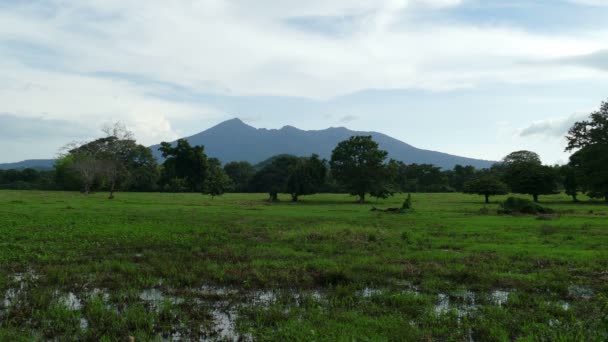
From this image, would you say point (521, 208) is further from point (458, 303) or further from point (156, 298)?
point (156, 298)

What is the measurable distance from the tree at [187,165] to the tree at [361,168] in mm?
51700

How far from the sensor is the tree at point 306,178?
227 ft

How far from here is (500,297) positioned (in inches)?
448

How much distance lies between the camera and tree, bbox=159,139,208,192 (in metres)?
112

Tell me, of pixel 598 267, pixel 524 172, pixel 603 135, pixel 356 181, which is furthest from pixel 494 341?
pixel 524 172

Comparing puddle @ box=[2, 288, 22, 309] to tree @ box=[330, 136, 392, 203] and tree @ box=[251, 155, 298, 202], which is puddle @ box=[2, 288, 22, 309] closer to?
tree @ box=[330, 136, 392, 203]

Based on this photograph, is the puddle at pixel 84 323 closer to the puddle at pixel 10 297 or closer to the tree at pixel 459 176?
the puddle at pixel 10 297

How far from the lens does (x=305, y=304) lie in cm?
1043

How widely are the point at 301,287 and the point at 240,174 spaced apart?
124311 millimetres

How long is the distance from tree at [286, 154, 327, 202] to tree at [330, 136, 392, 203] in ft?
7.55

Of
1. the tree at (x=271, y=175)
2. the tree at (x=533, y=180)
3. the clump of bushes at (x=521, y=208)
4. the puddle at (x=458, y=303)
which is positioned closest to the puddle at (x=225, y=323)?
the puddle at (x=458, y=303)

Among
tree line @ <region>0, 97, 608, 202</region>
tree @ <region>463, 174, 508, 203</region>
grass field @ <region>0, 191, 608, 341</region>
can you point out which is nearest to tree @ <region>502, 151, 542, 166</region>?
tree line @ <region>0, 97, 608, 202</region>

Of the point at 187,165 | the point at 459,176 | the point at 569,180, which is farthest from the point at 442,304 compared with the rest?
the point at 459,176

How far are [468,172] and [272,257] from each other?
423 ft
